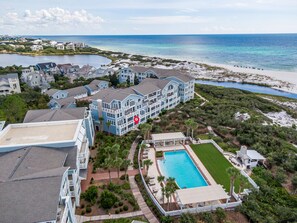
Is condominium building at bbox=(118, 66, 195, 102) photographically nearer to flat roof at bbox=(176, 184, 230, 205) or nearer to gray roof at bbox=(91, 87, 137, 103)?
gray roof at bbox=(91, 87, 137, 103)

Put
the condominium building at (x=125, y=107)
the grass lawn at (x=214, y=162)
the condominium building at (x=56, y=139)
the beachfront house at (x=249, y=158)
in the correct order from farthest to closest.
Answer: the condominium building at (x=125, y=107) → the beachfront house at (x=249, y=158) → the grass lawn at (x=214, y=162) → the condominium building at (x=56, y=139)

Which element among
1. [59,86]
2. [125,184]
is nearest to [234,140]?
[125,184]

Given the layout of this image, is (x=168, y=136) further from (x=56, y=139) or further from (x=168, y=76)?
(x=168, y=76)

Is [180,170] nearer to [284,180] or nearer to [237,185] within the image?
[237,185]

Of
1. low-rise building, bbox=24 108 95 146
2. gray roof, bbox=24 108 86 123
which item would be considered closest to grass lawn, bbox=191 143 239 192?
low-rise building, bbox=24 108 95 146

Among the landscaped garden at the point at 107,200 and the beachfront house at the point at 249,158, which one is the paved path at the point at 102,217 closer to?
the landscaped garden at the point at 107,200

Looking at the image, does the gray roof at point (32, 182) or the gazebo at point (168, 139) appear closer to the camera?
the gray roof at point (32, 182)

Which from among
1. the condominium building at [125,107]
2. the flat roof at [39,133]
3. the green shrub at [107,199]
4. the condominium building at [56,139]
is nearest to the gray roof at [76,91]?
the condominium building at [125,107]
